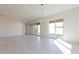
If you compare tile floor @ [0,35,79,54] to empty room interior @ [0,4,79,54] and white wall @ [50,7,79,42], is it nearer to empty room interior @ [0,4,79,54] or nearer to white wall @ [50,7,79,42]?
empty room interior @ [0,4,79,54]

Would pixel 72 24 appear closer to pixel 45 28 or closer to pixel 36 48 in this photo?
pixel 36 48

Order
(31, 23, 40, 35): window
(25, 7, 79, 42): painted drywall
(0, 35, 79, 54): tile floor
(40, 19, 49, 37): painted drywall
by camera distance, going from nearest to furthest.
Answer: (0, 35, 79, 54): tile floor
(25, 7, 79, 42): painted drywall
(40, 19, 49, 37): painted drywall
(31, 23, 40, 35): window

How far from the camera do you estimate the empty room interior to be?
6219 millimetres

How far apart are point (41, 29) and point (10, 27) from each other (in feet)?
16.8

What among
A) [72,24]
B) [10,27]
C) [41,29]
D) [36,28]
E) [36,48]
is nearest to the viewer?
[36,48]

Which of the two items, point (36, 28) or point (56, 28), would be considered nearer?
point (56, 28)

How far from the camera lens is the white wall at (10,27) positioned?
1552cm

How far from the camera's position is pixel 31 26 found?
1986 cm

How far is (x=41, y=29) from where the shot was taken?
544 inches

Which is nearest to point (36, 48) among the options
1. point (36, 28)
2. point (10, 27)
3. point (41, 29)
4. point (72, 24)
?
point (72, 24)

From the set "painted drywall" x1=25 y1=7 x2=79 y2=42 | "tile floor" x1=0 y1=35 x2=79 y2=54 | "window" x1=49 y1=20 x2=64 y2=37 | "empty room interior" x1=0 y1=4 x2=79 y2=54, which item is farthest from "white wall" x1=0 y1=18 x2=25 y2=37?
"painted drywall" x1=25 y1=7 x2=79 y2=42

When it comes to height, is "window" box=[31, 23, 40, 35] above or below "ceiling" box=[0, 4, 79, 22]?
below

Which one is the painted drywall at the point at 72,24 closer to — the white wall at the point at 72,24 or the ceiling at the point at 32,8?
the white wall at the point at 72,24
